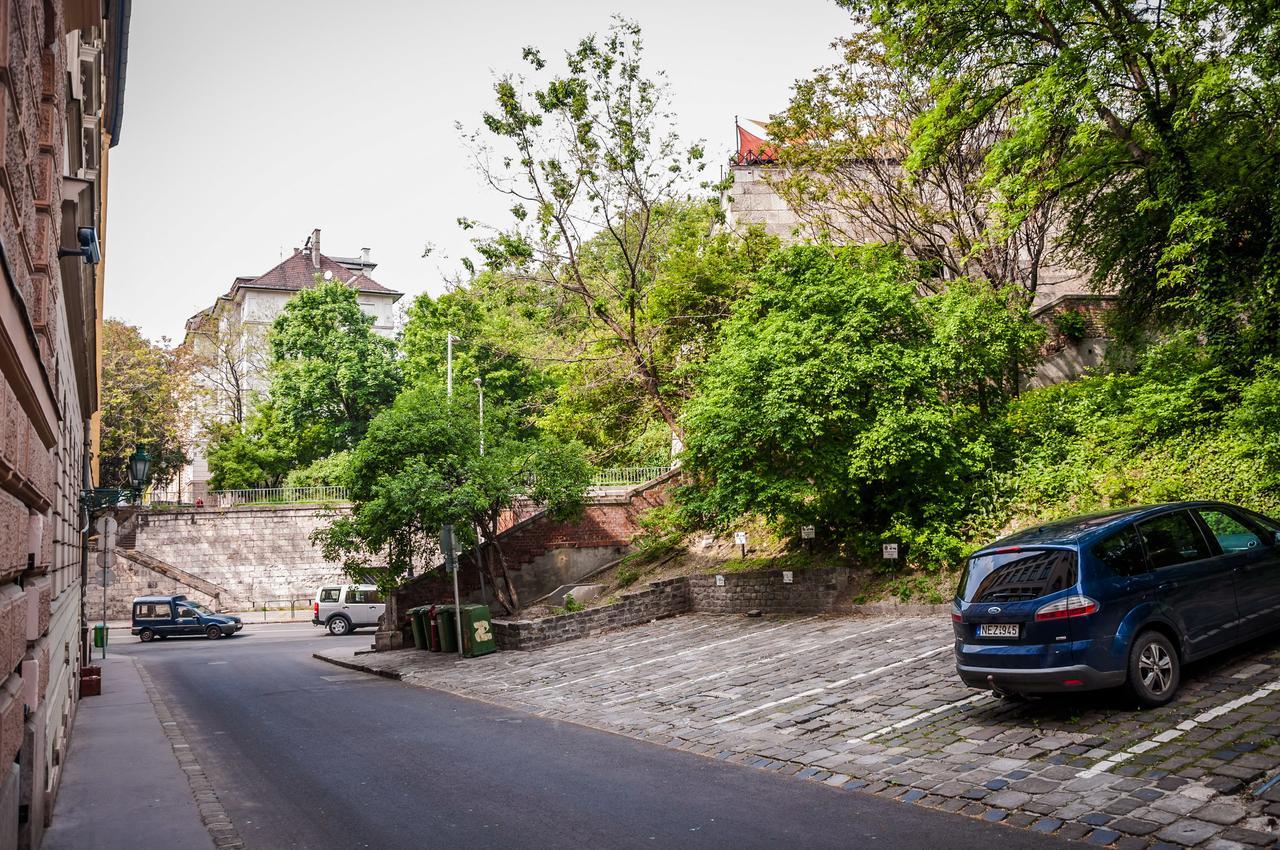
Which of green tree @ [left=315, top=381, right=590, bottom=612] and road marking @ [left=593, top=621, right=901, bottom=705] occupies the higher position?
green tree @ [left=315, top=381, right=590, bottom=612]

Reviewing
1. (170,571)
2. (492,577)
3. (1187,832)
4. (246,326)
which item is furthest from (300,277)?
(1187,832)

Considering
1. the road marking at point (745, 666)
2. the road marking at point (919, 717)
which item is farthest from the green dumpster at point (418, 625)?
the road marking at point (919, 717)

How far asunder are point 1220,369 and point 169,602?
1333 inches

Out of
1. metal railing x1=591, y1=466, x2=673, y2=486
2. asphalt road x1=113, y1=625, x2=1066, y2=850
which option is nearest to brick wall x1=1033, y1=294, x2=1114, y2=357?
metal railing x1=591, y1=466, x2=673, y2=486

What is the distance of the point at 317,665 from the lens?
70.3 ft

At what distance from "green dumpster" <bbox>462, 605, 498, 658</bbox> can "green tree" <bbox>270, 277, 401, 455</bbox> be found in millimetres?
29645

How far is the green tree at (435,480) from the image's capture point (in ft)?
66.0

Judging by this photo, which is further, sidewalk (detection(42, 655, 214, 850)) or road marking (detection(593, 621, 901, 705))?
road marking (detection(593, 621, 901, 705))

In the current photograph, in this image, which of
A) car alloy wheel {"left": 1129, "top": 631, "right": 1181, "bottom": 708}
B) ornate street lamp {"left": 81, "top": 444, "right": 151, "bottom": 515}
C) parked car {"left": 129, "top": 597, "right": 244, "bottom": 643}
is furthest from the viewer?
parked car {"left": 129, "top": 597, "right": 244, "bottom": 643}

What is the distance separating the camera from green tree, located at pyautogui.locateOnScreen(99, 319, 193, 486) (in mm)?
42438

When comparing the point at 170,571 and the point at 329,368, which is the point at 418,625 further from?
the point at 329,368

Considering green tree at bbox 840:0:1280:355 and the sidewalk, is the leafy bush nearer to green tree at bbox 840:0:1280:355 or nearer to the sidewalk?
Answer: the sidewalk

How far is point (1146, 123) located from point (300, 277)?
60.6 m

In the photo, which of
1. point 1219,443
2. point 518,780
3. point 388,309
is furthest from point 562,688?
point 388,309
